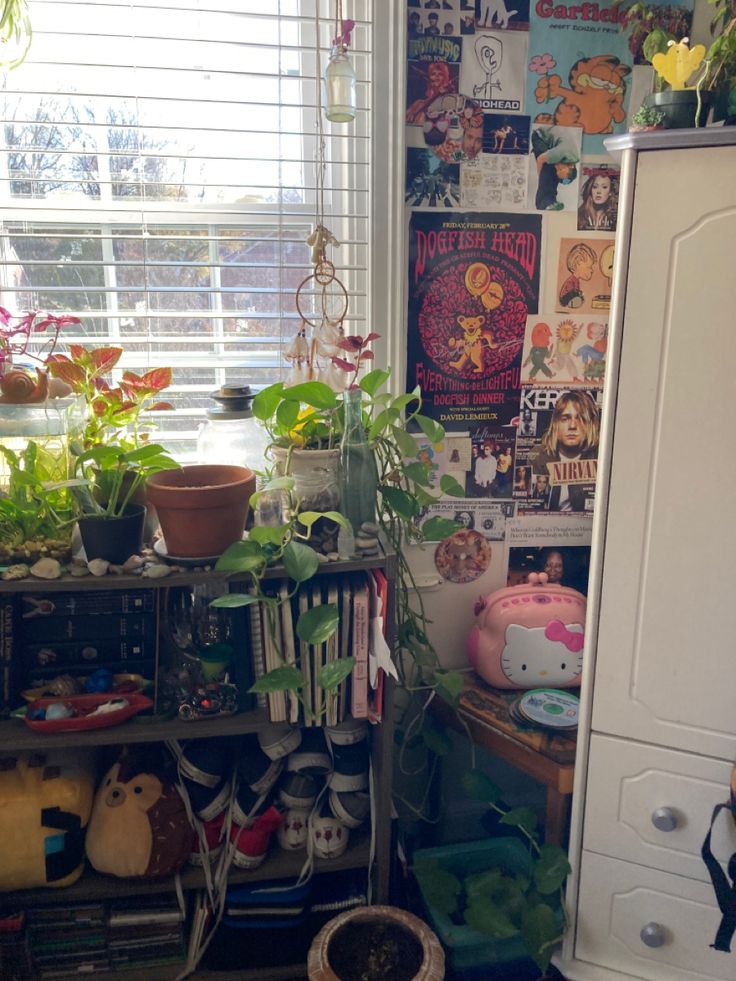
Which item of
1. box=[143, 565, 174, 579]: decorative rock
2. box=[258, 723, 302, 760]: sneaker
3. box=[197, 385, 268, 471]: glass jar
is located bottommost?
box=[258, 723, 302, 760]: sneaker

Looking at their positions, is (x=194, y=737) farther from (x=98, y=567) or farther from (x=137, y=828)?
(x=98, y=567)

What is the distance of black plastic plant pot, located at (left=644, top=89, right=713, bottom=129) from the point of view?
45.9 inches

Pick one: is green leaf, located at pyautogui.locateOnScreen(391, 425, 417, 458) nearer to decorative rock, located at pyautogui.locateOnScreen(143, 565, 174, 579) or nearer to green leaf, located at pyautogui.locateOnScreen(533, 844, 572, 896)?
decorative rock, located at pyautogui.locateOnScreen(143, 565, 174, 579)

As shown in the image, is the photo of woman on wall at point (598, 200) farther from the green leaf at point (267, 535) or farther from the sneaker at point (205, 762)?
the sneaker at point (205, 762)

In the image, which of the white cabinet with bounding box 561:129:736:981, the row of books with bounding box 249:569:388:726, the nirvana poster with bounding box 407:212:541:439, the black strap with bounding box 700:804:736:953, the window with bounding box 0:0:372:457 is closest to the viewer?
the white cabinet with bounding box 561:129:736:981

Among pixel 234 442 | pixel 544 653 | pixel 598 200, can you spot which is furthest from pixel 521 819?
pixel 598 200

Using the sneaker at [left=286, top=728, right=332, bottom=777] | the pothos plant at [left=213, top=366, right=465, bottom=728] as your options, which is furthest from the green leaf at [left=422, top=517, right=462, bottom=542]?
the sneaker at [left=286, top=728, right=332, bottom=777]

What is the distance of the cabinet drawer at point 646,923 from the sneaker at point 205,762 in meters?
0.68

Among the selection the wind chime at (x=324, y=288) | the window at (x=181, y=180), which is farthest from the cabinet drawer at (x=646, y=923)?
the window at (x=181, y=180)

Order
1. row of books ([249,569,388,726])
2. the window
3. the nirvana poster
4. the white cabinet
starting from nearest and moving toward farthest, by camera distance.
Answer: the white cabinet
row of books ([249,569,388,726])
the window
the nirvana poster

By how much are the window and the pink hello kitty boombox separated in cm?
65

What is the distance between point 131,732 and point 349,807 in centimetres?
44

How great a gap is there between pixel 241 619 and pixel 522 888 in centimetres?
72

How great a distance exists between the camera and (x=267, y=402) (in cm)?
137
